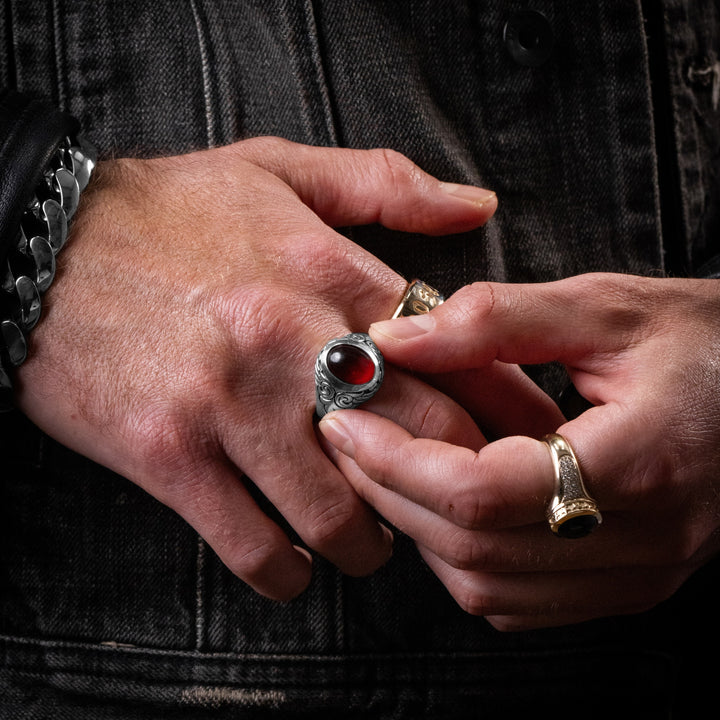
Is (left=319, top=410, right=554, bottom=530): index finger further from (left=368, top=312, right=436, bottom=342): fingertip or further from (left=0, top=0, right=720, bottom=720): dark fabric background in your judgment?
(left=0, top=0, right=720, bottom=720): dark fabric background

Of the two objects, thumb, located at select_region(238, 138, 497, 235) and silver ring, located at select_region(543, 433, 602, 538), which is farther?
thumb, located at select_region(238, 138, 497, 235)

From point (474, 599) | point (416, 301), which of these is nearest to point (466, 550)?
point (474, 599)

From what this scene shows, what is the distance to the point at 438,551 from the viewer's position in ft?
2.55

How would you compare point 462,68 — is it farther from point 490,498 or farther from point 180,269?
point 490,498

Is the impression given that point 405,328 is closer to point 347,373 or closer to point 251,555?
point 347,373

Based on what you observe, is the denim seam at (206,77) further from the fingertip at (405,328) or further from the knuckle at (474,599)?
the knuckle at (474,599)

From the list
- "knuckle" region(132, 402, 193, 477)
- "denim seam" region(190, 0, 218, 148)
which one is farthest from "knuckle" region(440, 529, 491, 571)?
"denim seam" region(190, 0, 218, 148)

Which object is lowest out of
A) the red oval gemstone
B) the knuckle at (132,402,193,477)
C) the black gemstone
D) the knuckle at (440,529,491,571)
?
the knuckle at (440,529,491,571)

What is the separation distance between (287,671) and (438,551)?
0.34 metres

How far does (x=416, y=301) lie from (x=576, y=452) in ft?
0.89

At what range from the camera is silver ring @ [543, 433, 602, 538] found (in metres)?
0.69

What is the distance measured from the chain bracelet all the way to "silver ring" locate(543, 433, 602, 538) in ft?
2.13

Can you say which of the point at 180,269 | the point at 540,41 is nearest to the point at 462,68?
the point at 540,41

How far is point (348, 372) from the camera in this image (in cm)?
75
